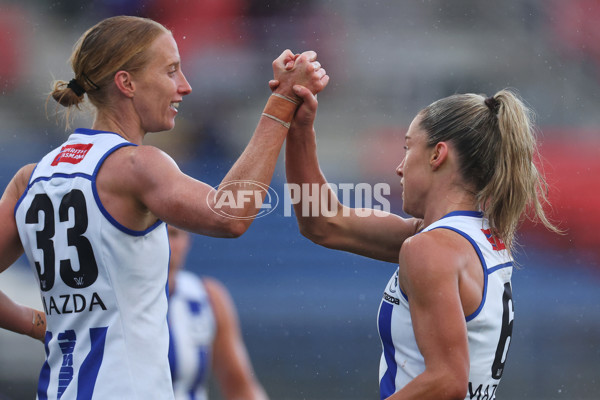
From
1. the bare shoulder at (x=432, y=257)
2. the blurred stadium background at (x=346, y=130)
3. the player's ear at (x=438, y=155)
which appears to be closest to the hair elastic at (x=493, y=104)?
the player's ear at (x=438, y=155)

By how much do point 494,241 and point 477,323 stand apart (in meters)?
0.23

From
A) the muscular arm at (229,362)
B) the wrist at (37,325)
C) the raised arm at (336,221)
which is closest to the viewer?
the wrist at (37,325)

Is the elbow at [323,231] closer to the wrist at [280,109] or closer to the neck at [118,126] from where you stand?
the wrist at [280,109]

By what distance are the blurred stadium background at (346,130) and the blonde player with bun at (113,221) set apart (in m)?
4.53

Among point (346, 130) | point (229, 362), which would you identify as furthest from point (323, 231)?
point (346, 130)

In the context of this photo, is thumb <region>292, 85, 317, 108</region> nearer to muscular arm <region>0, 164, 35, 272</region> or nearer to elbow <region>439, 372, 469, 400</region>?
muscular arm <region>0, 164, 35, 272</region>

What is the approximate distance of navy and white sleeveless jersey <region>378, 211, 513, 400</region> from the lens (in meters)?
1.95

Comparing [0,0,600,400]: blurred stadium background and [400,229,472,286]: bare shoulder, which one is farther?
[0,0,600,400]: blurred stadium background

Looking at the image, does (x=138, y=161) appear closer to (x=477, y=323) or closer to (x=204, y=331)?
(x=477, y=323)

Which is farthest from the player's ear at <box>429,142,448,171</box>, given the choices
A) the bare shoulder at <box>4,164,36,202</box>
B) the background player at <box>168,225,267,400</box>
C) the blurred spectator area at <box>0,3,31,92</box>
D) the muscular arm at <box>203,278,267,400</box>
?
the blurred spectator area at <box>0,3,31,92</box>

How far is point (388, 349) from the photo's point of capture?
2064mm

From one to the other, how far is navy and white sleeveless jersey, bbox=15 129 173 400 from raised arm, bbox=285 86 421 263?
26.9 inches

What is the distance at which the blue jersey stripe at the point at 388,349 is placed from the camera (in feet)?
6.68

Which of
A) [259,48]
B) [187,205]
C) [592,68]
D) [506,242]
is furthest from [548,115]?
[187,205]
